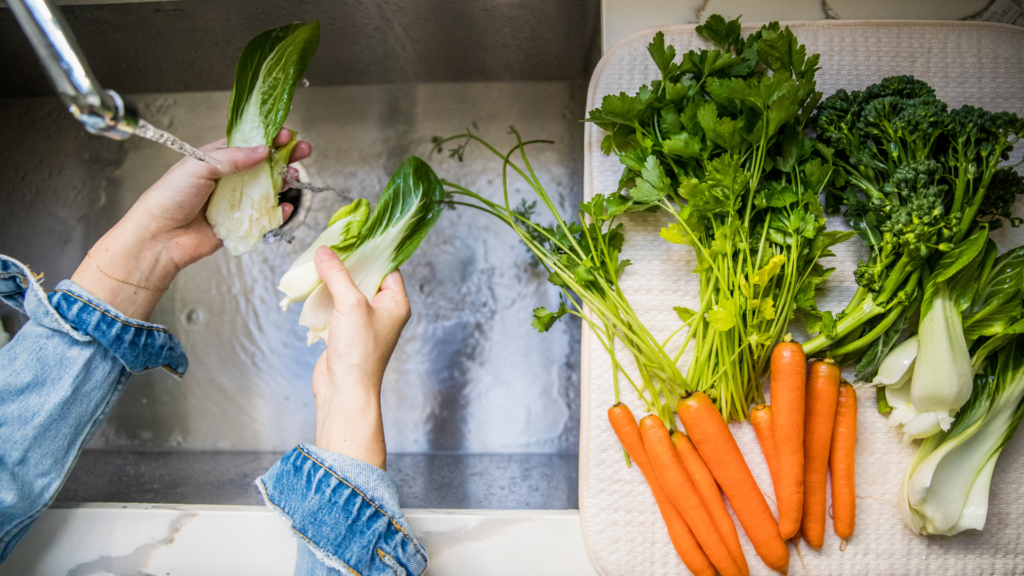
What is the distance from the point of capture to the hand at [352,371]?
0.68m

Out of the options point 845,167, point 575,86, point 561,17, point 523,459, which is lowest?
point 523,459

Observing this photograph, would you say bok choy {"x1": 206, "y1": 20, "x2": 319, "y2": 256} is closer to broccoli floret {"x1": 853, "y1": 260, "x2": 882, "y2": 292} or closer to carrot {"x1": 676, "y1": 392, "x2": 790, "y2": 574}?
carrot {"x1": 676, "y1": 392, "x2": 790, "y2": 574}

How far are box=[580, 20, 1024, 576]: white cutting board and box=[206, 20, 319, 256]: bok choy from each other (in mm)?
445

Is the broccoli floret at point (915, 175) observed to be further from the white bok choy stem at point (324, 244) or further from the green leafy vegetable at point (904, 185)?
the white bok choy stem at point (324, 244)

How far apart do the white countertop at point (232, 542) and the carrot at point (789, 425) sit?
0.96 ft

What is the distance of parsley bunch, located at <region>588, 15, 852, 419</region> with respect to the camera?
68cm

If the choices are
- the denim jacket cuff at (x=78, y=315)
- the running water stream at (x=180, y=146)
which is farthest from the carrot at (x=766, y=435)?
the denim jacket cuff at (x=78, y=315)

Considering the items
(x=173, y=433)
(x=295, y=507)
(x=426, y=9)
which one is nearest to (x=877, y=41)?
(x=426, y=9)

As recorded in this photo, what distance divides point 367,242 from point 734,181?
0.52 m

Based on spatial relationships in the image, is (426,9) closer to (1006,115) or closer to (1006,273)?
(1006,115)

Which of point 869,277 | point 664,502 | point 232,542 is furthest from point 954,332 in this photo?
point 232,542

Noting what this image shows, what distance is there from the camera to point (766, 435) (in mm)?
747

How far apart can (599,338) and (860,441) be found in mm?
407

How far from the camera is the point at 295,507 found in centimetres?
63
